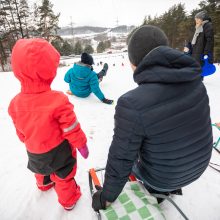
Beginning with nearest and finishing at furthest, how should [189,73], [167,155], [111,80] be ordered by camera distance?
[189,73], [167,155], [111,80]

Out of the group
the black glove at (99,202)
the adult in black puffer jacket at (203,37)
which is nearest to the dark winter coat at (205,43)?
the adult in black puffer jacket at (203,37)

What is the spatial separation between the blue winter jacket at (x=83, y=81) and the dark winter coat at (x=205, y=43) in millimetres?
2858


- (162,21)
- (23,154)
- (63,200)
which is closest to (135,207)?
(63,200)

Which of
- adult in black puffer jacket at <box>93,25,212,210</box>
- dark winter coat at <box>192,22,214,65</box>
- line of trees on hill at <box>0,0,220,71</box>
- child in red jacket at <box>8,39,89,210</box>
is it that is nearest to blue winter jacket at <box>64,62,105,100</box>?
child in red jacket at <box>8,39,89,210</box>

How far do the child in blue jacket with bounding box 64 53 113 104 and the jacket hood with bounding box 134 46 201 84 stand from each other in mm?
2982

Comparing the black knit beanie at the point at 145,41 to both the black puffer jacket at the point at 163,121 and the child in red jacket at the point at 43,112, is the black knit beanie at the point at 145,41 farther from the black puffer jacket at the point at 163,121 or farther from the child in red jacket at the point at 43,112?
the child in red jacket at the point at 43,112

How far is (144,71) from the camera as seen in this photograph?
3.46ft

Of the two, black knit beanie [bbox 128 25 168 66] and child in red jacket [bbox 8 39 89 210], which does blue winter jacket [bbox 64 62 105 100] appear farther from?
black knit beanie [bbox 128 25 168 66]

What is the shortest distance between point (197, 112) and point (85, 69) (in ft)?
10.2

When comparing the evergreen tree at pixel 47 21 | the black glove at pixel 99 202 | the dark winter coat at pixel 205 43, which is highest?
the evergreen tree at pixel 47 21

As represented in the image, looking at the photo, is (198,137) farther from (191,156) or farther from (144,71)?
(144,71)

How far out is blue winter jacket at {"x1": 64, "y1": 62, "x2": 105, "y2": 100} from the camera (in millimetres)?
3871

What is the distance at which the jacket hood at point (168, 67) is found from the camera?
973 millimetres

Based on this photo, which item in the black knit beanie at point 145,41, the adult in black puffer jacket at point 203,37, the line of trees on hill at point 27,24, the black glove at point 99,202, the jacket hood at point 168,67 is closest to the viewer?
the jacket hood at point 168,67
